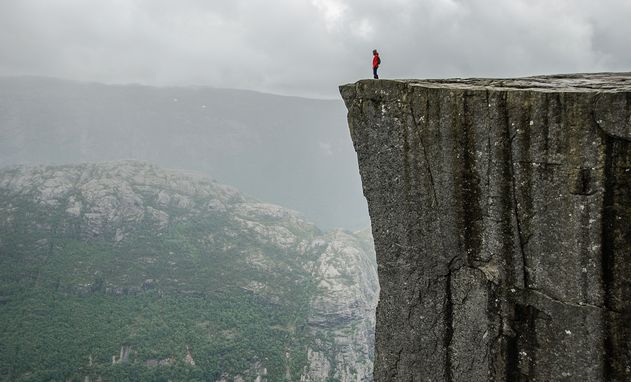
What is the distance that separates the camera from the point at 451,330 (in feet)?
42.0

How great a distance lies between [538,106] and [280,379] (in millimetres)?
181332

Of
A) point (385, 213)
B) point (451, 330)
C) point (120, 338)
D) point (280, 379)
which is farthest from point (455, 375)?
point (120, 338)

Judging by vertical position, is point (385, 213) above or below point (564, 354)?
above

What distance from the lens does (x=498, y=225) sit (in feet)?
38.2

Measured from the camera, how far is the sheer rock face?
10.3 m

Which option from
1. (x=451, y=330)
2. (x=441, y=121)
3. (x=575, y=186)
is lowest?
(x=451, y=330)

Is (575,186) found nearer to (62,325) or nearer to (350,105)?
(350,105)

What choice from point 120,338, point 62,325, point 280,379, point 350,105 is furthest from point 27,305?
point 350,105

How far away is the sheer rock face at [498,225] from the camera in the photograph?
1028cm

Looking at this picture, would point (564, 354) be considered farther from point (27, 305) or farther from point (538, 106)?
point (27, 305)

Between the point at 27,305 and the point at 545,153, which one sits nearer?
the point at 545,153

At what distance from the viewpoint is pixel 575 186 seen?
10.4 m

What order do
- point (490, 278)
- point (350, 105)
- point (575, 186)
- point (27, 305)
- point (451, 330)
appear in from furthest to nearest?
point (27, 305)
point (350, 105)
point (451, 330)
point (490, 278)
point (575, 186)

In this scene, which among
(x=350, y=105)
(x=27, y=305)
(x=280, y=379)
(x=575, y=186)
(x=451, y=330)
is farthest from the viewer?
(x=27, y=305)
